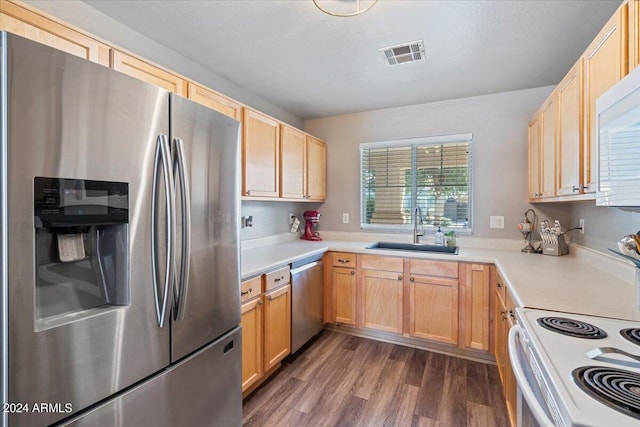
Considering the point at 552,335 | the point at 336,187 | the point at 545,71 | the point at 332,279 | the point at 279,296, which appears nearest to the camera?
the point at 552,335

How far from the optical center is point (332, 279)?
119 inches

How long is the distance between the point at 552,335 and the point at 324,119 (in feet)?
10.7

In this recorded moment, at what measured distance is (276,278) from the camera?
88.2 inches

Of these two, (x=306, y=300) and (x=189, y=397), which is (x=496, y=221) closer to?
(x=306, y=300)

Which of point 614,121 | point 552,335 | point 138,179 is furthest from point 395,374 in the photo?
point 138,179

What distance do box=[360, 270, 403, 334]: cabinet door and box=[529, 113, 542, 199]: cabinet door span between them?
4.41ft

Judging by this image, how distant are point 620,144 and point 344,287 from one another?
7.58 feet

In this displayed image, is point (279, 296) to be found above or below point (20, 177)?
below

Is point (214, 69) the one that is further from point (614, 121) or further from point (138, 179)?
point (614, 121)

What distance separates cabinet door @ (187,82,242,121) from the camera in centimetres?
189

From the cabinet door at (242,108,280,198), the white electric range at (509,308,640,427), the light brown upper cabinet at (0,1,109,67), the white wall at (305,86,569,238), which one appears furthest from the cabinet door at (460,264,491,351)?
the light brown upper cabinet at (0,1,109,67)

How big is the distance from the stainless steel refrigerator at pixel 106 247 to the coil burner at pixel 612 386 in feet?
4.35

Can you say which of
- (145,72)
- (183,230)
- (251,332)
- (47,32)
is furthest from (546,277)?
(47,32)

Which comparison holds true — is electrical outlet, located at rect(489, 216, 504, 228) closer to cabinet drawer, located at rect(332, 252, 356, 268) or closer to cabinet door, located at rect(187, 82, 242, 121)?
cabinet drawer, located at rect(332, 252, 356, 268)
